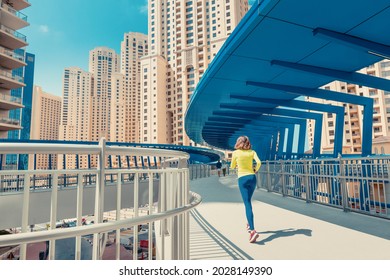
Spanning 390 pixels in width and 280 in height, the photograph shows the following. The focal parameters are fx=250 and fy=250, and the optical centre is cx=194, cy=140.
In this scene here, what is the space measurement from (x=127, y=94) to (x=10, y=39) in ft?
262

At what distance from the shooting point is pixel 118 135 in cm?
10644

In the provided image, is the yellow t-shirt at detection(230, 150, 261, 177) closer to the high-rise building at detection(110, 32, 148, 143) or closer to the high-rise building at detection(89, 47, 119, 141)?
the high-rise building at detection(110, 32, 148, 143)

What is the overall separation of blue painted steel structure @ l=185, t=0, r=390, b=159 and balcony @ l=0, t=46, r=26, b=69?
29064 millimetres

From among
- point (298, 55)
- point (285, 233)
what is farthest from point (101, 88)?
point (285, 233)

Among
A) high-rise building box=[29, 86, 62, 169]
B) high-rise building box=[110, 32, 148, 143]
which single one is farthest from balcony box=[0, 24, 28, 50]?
high-rise building box=[29, 86, 62, 169]

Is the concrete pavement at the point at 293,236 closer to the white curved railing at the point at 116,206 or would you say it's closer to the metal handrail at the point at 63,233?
the white curved railing at the point at 116,206

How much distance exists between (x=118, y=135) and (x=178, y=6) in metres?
55.4

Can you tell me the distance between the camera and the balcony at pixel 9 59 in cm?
3054

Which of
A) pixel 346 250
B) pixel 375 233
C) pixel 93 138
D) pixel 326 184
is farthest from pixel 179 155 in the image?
pixel 93 138

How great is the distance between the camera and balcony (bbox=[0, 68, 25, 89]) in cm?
3045

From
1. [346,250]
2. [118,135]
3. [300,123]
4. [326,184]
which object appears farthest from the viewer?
[118,135]

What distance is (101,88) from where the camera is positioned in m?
124

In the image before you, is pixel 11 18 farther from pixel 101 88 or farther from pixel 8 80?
pixel 101 88
